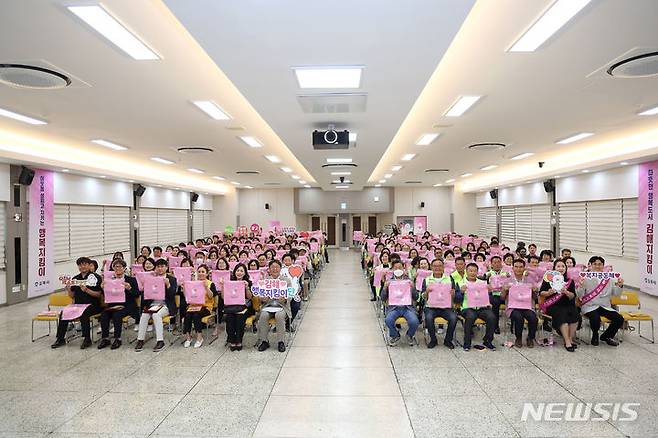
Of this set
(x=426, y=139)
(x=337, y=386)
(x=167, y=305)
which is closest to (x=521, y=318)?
(x=337, y=386)

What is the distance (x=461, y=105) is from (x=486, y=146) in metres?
4.24

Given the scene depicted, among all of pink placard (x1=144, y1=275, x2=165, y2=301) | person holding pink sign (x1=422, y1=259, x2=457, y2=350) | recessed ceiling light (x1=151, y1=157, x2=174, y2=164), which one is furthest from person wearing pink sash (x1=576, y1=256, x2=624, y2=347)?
recessed ceiling light (x1=151, y1=157, x2=174, y2=164)

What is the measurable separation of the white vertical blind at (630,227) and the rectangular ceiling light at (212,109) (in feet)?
35.3

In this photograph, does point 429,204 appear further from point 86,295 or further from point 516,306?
point 86,295

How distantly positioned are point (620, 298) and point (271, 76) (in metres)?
6.30

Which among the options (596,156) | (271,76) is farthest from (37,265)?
(596,156)

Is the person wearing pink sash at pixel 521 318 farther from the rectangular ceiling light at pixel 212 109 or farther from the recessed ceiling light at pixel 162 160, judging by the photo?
the recessed ceiling light at pixel 162 160

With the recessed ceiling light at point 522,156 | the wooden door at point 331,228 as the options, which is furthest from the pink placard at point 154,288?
the wooden door at point 331,228

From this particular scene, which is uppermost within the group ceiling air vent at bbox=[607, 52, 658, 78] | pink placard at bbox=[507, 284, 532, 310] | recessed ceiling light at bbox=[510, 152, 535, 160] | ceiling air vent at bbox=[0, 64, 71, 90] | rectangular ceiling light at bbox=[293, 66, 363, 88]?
recessed ceiling light at bbox=[510, 152, 535, 160]

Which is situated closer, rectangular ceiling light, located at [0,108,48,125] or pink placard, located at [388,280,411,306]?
pink placard, located at [388,280,411,306]

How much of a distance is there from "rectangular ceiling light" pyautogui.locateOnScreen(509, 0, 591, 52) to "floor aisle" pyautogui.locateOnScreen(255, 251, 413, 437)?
12.8ft
